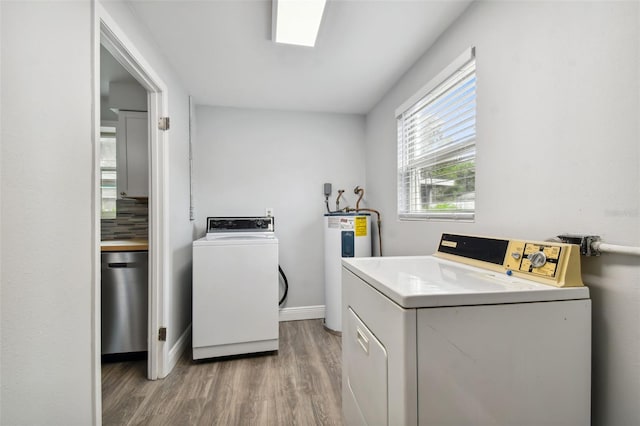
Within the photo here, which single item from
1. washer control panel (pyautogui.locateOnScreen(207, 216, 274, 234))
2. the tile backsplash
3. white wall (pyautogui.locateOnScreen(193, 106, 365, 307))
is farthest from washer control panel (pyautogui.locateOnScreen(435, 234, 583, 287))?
the tile backsplash

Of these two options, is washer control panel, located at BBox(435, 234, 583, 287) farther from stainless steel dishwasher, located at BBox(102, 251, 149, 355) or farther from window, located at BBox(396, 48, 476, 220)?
stainless steel dishwasher, located at BBox(102, 251, 149, 355)

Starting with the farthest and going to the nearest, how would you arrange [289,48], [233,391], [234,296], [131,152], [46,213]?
[131,152], [234,296], [289,48], [233,391], [46,213]

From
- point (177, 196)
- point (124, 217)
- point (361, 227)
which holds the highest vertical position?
point (177, 196)

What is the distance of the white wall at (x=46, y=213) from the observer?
30.3 inches

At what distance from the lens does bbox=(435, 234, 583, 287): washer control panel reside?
2.67 ft

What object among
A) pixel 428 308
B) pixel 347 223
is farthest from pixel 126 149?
pixel 428 308

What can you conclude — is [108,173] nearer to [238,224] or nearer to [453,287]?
[238,224]

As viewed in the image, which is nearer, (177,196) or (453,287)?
(453,287)

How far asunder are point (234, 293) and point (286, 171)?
1401mm

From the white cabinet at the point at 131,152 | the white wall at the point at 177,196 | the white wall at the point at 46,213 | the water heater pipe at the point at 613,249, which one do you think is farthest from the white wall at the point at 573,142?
the white cabinet at the point at 131,152

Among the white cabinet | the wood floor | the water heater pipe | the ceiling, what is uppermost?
the ceiling

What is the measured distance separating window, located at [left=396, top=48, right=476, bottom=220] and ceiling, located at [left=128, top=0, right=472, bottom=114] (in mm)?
318

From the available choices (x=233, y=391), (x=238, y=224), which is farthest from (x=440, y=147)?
(x=233, y=391)

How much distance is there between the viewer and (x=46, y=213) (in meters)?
0.89
